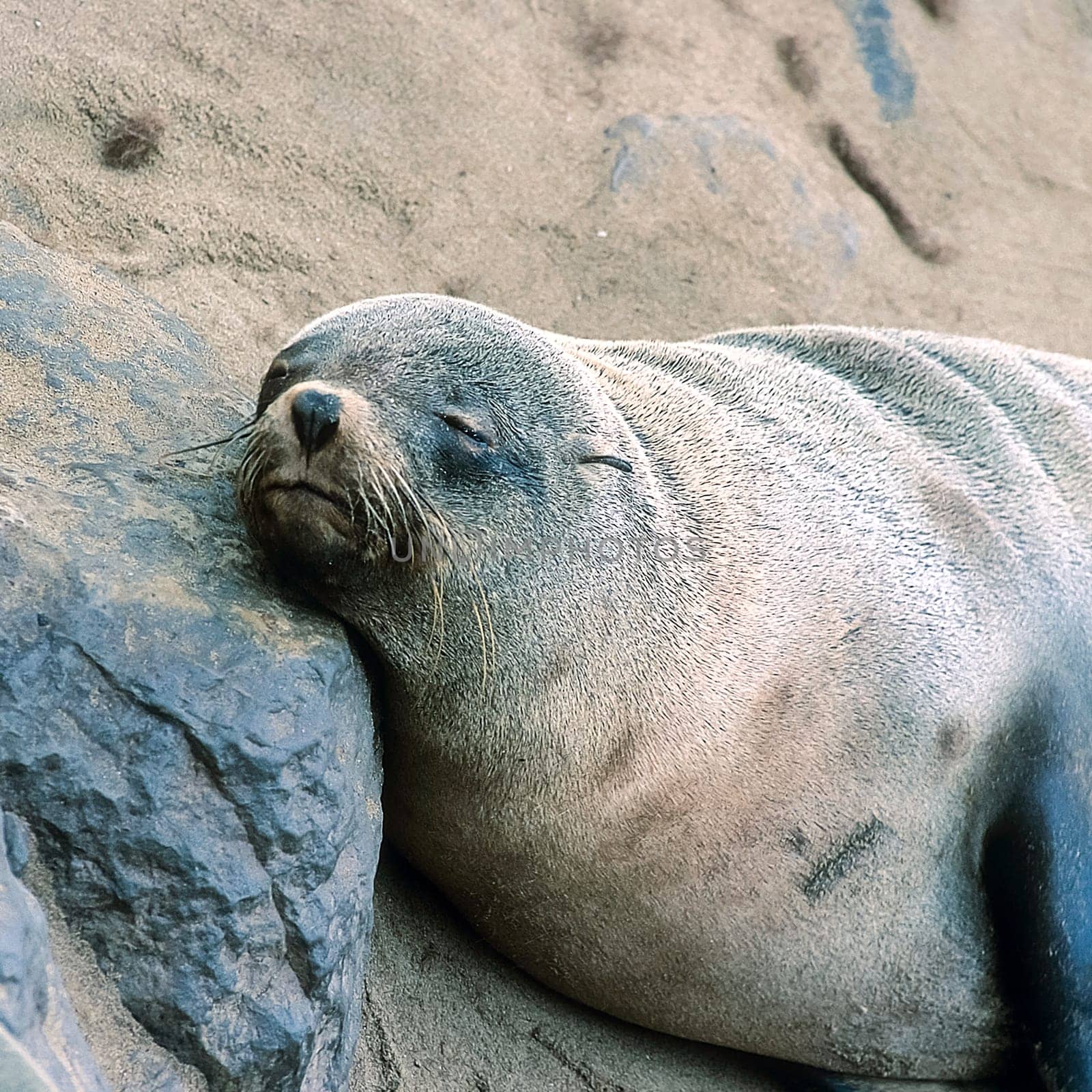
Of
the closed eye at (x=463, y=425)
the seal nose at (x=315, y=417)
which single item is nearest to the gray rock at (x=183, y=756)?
the seal nose at (x=315, y=417)

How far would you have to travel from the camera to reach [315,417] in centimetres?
253

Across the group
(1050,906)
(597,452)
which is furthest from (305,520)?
(1050,906)

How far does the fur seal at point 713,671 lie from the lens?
271cm

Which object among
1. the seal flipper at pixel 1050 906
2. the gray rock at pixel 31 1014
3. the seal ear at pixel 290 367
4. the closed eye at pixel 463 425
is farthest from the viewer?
the seal flipper at pixel 1050 906

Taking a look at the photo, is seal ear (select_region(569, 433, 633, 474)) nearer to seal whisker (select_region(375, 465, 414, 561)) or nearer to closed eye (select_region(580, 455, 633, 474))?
closed eye (select_region(580, 455, 633, 474))

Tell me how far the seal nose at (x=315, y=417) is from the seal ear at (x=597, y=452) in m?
0.54

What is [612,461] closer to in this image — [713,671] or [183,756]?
[713,671]

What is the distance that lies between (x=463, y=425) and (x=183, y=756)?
2.73 ft

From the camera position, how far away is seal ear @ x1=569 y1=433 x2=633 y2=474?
2848 millimetres

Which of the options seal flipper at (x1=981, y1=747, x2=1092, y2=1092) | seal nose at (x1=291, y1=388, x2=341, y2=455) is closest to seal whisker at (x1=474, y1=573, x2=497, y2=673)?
seal nose at (x1=291, y1=388, x2=341, y2=455)

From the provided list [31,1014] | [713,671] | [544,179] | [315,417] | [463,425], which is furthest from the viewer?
[544,179]

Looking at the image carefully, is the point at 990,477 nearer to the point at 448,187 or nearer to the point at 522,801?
the point at 522,801

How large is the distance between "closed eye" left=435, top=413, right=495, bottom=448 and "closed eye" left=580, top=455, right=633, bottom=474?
0.25m

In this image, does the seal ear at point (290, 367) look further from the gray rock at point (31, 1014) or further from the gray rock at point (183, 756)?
the gray rock at point (31, 1014)
